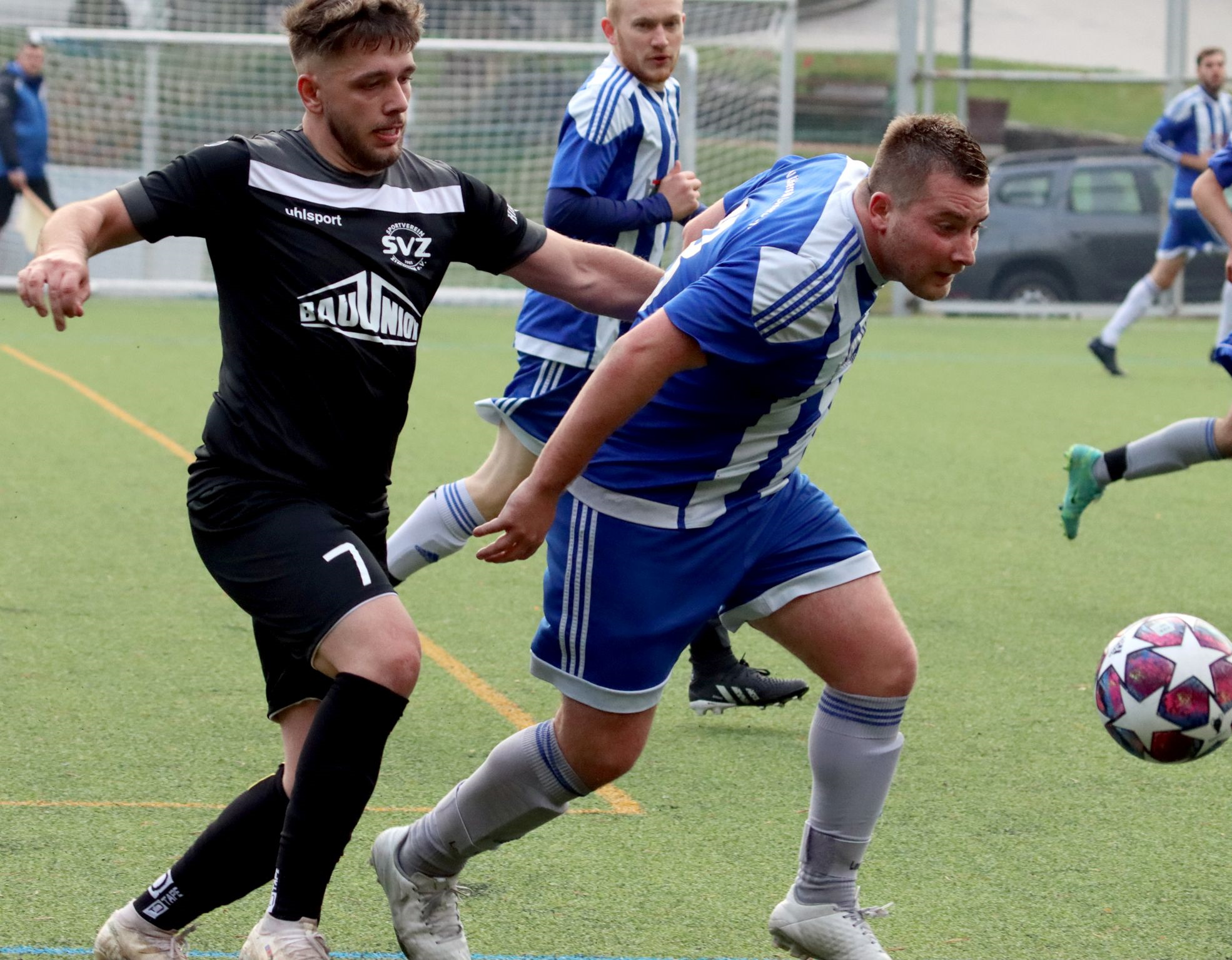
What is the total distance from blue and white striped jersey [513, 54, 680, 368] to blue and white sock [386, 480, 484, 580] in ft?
1.62

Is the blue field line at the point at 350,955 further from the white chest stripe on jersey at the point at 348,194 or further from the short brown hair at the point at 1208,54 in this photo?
the short brown hair at the point at 1208,54

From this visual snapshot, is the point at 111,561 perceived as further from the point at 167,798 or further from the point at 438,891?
the point at 438,891

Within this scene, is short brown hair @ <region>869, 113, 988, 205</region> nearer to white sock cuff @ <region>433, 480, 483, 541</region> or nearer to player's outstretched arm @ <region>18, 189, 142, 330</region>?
player's outstretched arm @ <region>18, 189, 142, 330</region>

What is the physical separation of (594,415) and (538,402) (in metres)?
2.15

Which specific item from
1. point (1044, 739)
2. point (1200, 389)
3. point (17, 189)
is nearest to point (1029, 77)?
point (1200, 389)

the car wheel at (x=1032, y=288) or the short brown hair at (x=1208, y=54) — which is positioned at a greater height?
the short brown hair at (x=1208, y=54)

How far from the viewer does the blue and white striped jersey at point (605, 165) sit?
5.30 meters

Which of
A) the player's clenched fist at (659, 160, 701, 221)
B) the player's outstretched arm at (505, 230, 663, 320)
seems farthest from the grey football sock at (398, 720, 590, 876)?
the player's clenched fist at (659, 160, 701, 221)

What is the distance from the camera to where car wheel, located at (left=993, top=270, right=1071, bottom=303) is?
19172mm

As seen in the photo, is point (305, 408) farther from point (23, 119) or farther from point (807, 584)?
point (23, 119)

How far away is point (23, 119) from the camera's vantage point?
56.0 feet

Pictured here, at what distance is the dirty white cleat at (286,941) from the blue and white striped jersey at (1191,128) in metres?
→ 12.3

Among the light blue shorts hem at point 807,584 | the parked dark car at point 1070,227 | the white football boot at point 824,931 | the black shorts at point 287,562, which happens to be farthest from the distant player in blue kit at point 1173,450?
the parked dark car at point 1070,227

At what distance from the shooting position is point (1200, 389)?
42.5 ft
